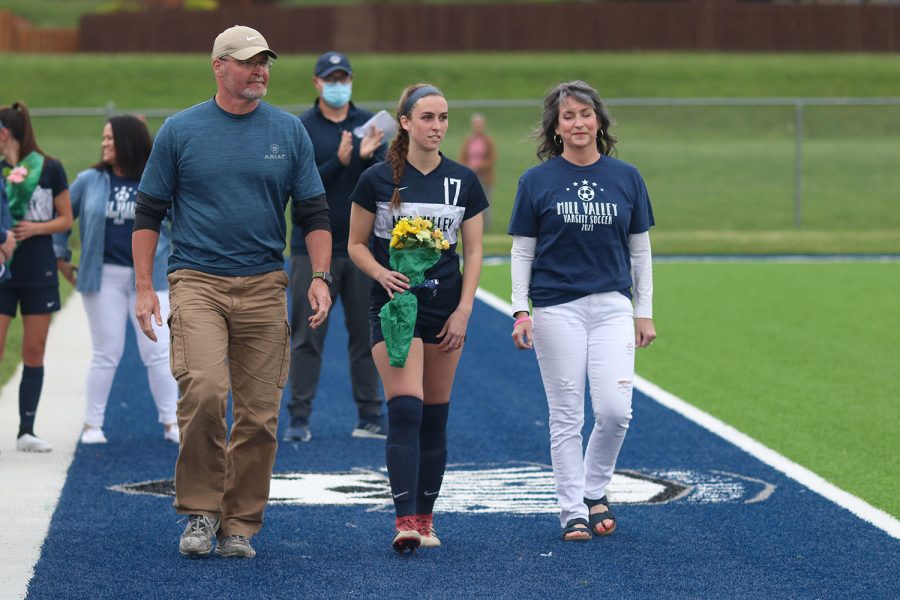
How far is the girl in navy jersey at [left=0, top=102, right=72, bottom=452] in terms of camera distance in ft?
28.3

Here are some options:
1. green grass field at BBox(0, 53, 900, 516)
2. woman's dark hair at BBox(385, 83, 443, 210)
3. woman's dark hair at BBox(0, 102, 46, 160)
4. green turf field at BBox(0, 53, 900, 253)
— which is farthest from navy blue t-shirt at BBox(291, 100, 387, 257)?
green turf field at BBox(0, 53, 900, 253)

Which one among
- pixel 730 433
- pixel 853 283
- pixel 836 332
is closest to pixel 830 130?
pixel 853 283

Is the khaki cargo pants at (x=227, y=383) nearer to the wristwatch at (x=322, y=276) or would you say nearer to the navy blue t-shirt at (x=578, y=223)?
the wristwatch at (x=322, y=276)

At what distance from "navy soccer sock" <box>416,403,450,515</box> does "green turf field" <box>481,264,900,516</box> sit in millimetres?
2203

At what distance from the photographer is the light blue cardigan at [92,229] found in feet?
29.2

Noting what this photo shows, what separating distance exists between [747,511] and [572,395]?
1.13 m

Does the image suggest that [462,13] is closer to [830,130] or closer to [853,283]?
[830,130]

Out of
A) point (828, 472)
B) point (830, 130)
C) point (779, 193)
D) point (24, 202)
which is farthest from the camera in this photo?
point (830, 130)

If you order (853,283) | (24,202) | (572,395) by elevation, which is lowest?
(853,283)

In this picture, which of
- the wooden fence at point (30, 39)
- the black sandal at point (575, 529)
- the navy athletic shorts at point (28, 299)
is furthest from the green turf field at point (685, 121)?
the black sandal at point (575, 529)

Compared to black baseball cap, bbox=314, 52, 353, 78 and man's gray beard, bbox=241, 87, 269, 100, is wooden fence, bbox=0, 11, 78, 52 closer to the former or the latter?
black baseball cap, bbox=314, 52, 353, 78

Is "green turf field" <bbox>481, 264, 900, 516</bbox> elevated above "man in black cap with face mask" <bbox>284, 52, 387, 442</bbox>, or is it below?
below

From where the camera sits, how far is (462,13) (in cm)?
5438

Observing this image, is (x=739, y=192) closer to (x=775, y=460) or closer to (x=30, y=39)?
(x=775, y=460)
